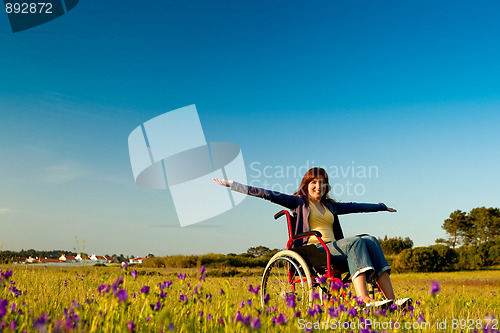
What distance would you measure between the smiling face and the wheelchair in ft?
1.71

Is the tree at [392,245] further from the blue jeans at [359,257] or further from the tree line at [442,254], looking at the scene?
the blue jeans at [359,257]

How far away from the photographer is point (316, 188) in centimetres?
494

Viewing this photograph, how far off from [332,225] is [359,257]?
1.24 meters

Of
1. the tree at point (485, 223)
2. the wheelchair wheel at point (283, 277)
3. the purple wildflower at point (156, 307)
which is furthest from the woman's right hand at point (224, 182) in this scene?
the tree at point (485, 223)

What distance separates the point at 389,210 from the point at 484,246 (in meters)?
22.1

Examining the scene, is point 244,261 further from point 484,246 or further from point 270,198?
point 484,246

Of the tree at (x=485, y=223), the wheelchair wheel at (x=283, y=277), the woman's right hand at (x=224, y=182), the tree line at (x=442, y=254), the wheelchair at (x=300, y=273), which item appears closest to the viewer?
the wheelchair at (x=300, y=273)

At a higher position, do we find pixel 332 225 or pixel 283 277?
pixel 332 225

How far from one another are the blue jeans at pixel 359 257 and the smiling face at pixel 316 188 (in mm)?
1052

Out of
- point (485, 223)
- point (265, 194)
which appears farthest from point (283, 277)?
point (485, 223)

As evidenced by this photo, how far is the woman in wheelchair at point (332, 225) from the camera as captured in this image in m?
3.65

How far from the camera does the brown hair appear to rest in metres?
5.01

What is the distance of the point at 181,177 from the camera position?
6.99m

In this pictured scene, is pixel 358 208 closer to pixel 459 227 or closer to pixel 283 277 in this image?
pixel 283 277
